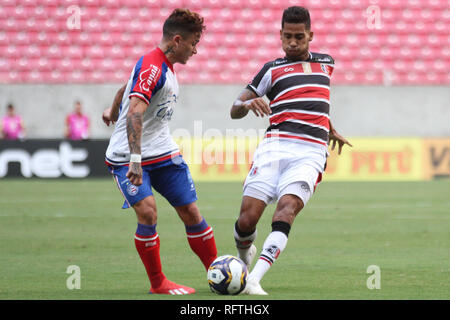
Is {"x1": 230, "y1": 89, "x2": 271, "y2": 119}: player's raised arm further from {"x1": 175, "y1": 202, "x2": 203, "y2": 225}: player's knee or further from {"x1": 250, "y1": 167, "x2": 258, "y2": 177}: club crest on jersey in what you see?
{"x1": 175, "y1": 202, "x2": 203, "y2": 225}: player's knee

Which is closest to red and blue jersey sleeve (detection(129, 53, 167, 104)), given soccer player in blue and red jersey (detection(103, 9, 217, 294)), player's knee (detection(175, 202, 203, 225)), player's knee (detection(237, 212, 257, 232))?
soccer player in blue and red jersey (detection(103, 9, 217, 294))

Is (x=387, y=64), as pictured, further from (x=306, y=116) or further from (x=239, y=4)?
(x=306, y=116)

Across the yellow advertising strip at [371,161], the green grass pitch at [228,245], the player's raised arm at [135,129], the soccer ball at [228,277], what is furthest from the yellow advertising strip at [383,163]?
the player's raised arm at [135,129]

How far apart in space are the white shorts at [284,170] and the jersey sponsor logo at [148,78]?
1092 mm

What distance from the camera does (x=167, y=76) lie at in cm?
669

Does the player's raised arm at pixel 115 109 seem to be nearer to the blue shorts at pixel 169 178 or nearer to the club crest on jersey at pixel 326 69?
the blue shorts at pixel 169 178

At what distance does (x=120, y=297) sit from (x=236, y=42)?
1767 centimetres

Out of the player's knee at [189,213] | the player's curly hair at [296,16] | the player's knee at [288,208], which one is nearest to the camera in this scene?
the player's knee at [288,208]

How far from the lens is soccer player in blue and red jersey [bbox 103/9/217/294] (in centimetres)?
646

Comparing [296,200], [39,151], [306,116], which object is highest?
[306,116]

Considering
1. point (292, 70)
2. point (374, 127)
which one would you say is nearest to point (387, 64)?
point (374, 127)

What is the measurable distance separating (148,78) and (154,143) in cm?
61

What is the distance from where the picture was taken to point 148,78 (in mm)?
6480

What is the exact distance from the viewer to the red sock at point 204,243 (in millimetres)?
7117
